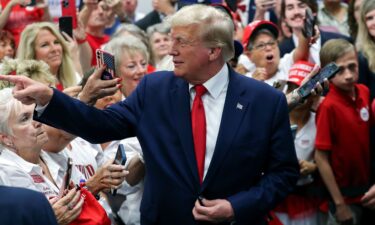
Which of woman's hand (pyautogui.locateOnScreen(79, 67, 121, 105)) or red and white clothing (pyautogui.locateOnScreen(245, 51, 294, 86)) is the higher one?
woman's hand (pyautogui.locateOnScreen(79, 67, 121, 105))

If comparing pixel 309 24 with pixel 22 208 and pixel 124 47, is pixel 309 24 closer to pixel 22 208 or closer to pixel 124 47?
pixel 124 47

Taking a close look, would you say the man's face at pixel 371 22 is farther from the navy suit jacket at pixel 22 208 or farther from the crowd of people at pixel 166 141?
the navy suit jacket at pixel 22 208

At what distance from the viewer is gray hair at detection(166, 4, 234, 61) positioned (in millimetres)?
4637

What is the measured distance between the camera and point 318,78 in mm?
5297

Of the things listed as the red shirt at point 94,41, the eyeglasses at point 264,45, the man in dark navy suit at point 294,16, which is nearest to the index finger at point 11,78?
the eyeglasses at point 264,45

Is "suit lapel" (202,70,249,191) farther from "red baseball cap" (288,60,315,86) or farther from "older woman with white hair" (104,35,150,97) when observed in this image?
"older woman with white hair" (104,35,150,97)

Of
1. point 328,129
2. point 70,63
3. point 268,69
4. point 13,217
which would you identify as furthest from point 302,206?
point 13,217

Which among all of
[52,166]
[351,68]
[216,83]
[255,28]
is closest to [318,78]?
[216,83]

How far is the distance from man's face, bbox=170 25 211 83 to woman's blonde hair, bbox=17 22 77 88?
268 cm

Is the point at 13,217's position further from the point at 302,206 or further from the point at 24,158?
the point at 302,206

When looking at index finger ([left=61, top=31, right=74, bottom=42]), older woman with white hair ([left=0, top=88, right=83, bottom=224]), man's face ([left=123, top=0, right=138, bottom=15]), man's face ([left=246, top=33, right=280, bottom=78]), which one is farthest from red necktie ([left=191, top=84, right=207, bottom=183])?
man's face ([left=123, top=0, right=138, bottom=15])

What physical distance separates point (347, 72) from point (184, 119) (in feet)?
7.71

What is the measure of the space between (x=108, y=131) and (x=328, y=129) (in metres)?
2.47

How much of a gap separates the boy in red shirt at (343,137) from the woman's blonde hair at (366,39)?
1.44 ft
